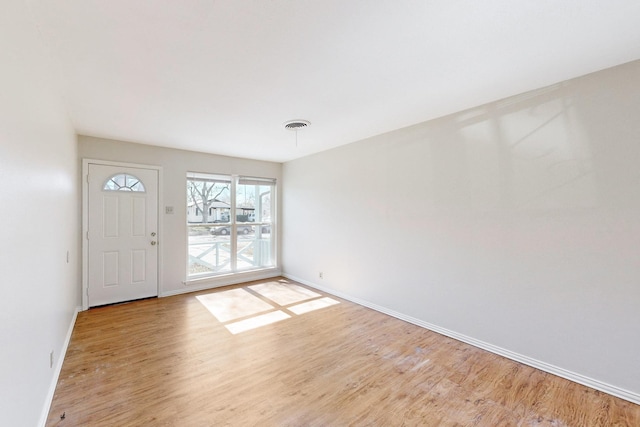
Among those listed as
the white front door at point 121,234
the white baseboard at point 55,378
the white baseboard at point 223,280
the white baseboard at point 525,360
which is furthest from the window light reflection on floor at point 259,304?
the white baseboard at point 55,378

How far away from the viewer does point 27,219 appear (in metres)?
1.48

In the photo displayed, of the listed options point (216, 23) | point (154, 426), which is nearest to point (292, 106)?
point (216, 23)

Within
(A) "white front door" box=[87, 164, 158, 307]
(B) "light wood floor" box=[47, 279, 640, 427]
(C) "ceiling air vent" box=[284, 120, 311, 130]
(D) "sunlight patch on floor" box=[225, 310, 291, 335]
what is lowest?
(B) "light wood floor" box=[47, 279, 640, 427]

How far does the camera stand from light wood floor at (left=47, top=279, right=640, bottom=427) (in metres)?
1.86

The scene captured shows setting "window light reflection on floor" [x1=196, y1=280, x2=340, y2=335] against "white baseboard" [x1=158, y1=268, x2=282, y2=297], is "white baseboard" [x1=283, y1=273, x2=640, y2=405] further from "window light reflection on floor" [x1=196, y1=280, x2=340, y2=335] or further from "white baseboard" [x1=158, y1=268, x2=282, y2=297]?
"white baseboard" [x1=158, y1=268, x2=282, y2=297]

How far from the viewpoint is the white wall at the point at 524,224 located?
206cm

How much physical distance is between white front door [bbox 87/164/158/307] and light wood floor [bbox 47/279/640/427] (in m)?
0.67

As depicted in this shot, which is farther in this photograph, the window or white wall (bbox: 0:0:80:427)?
the window

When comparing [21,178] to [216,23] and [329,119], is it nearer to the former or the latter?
[216,23]

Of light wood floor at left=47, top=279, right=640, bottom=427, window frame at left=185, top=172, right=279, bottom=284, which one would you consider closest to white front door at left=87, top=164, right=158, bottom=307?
window frame at left=185, top=172, right=279, bottom=284

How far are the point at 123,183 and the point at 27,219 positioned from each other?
2.91 meters

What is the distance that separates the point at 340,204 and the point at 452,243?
181 cm

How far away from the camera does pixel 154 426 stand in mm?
1761

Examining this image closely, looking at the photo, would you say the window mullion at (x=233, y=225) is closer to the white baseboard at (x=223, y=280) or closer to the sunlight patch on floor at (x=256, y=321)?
the white baseboard at (x=223, y=280)
